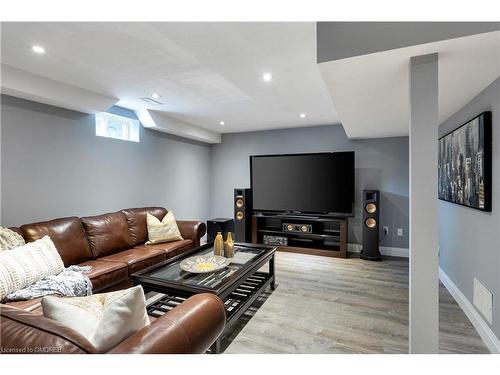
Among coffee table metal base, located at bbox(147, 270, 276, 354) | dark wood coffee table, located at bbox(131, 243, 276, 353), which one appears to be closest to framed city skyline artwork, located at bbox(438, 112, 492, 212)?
dark wood coffee table, located at bbox(131, 243, 276, 353)

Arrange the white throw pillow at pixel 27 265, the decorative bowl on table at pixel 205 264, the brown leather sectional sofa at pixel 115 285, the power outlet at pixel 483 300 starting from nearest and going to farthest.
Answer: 1. the brown leather sectional sofa at pixel 115 285
2. the white throw pillow at pixel 27 265
3. the power outlet at pixel 483 300
4. the decorative bowl on table at pixel 205 264

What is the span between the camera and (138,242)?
343 centimetres

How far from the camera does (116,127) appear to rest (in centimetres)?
378

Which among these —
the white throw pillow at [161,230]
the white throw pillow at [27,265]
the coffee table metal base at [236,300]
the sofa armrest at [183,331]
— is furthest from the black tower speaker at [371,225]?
the white throw pillow at [27,265]

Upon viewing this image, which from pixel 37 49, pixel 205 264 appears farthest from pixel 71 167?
pixel 205 264

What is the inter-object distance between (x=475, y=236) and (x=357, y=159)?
257 cm

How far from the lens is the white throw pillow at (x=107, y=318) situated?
94 cm

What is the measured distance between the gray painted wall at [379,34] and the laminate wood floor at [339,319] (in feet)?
6.76

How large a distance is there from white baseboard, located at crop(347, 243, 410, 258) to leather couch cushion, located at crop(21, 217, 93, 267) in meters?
4.08

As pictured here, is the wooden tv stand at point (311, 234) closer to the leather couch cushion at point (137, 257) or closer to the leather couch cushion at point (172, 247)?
the leather couch cushion at point (172, 247)

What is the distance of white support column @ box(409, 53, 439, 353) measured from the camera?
143 cm

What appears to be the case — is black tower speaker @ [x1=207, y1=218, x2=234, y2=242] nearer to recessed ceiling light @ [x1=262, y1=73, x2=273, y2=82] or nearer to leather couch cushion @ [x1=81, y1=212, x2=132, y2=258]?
leather couch cushion @ [x1=81, y1=212, x2=132, y2=258]
